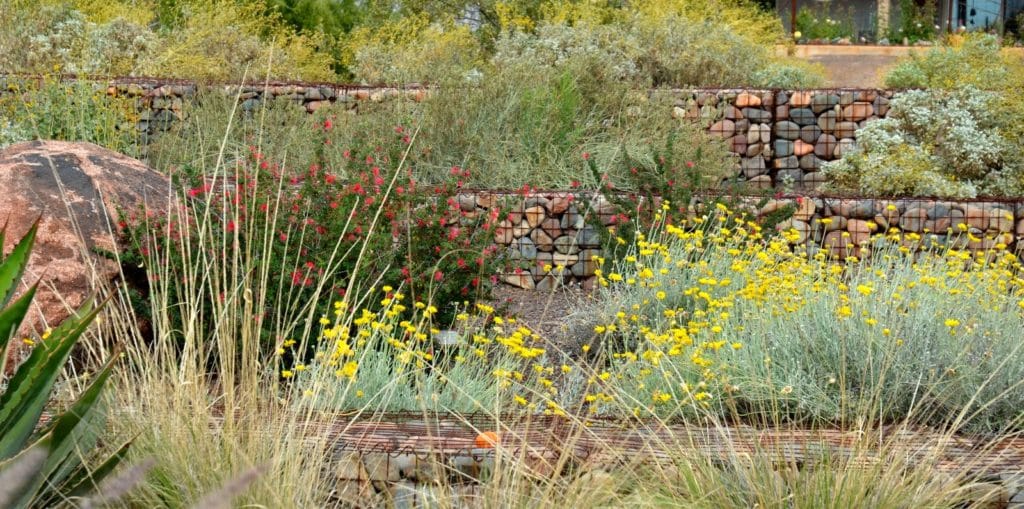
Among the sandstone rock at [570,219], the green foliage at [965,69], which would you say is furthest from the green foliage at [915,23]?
the sandstone rock at [570,219]

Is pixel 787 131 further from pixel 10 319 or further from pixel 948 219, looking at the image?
pixel 10 319

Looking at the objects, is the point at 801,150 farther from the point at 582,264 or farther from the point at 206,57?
the point at 206,57

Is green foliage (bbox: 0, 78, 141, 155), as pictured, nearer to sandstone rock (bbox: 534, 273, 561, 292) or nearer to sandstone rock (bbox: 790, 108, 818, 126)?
sandstone rock (bbox: 534, 273, 561, 292)

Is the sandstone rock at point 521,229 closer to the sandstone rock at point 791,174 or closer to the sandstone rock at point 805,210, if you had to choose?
the sandstone rock at point 805,210

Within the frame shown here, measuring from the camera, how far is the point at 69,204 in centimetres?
502

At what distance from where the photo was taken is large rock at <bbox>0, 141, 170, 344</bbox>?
5188 millimetres

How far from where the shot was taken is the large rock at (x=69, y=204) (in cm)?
519

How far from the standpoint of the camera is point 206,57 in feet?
45.1

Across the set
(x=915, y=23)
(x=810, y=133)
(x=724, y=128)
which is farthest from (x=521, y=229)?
(x=915, y=23)

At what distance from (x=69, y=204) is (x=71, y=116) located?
484 centimetres

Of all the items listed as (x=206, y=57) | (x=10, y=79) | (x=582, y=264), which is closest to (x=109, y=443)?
(x=582, y=264)

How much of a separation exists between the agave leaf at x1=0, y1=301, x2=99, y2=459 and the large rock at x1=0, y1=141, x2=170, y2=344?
193 cm

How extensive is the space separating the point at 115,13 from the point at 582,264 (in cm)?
1035

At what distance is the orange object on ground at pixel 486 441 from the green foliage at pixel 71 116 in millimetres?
6458
